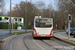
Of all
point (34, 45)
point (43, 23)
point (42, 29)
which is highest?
point (43, 23)

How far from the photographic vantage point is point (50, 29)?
16438 millimetres

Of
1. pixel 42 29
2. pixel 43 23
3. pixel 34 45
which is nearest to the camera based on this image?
pixel 34 45

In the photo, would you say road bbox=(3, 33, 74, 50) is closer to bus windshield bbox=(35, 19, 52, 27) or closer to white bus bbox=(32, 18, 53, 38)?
white bus bbox=(32, 18, 53, 38)

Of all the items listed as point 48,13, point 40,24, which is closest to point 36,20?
point 40,24

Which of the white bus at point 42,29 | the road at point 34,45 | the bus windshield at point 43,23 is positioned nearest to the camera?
the road at point 34,45

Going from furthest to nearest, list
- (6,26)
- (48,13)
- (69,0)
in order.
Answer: (6,26), (48,13), (69,0)

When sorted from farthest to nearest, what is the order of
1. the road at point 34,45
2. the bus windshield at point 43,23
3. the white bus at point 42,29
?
1. the bus windshield at point 43,23
2. the white bus at point 42,29
3. the road at point 34,45

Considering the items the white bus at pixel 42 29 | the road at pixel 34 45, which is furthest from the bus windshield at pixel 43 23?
the road at pixel 34 45

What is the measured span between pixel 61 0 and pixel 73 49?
547 inches

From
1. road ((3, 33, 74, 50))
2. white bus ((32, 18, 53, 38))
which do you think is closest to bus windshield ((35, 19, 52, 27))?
white bus ((32, 18, 53, 38))

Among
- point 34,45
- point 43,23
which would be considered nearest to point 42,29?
point 43,23

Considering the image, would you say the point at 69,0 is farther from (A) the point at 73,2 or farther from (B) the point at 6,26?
(B) the point at 6,26

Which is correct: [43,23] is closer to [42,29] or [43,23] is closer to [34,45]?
[42,29]

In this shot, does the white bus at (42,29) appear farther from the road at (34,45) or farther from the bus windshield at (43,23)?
the road at (34,45)
